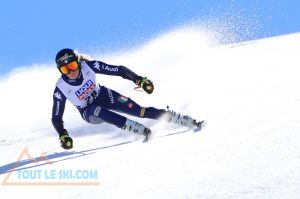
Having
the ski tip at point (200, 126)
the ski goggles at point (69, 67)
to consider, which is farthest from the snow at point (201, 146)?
the ski goggles at point (69, 67)

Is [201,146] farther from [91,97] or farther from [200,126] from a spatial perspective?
[91,97]

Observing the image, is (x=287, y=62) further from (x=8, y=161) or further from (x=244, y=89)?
(x=8, y=161)

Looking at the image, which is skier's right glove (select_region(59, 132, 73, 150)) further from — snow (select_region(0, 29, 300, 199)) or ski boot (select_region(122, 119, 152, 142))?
ski boot (select_region(122, 119, 152, 142))

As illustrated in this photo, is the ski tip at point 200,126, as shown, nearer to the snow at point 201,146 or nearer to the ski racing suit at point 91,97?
the snow at point 201,146

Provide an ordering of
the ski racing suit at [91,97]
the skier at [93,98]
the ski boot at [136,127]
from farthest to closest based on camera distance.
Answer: the ski racing suit at [91,97]
the skier at [93,98]
the ski boot at [136,127]

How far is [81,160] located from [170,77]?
7961 mm

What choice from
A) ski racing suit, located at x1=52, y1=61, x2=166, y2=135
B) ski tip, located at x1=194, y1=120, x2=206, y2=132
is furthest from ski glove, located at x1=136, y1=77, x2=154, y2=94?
ski tip, located at x1=194, y1=120, x2=206, y2=132

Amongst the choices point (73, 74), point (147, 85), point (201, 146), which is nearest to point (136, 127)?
point (147, 85)

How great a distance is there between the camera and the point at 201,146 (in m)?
4.84

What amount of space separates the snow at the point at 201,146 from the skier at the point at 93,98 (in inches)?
11.0

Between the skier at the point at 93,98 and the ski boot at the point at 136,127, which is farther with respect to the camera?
the skier at the point at 93,98

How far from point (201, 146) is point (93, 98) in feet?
10.0

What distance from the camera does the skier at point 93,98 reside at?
6938 mm

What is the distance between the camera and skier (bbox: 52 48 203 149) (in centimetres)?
694
